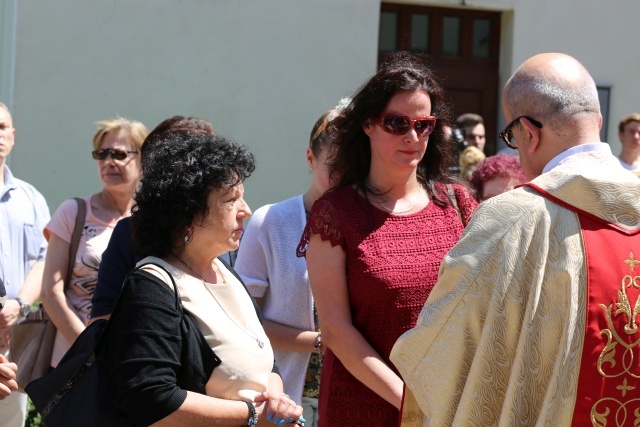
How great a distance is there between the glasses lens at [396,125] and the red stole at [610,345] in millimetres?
1032

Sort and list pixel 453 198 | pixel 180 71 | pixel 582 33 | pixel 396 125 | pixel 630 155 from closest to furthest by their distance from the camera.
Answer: pixel 396 125 → pixel 453 198 → pixel 180 71 → pixel 630 155 → pixel 582 33

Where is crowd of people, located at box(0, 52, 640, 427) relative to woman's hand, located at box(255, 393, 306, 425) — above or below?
above

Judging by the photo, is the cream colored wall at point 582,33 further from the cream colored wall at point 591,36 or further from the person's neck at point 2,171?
the person's neck at point 2,171

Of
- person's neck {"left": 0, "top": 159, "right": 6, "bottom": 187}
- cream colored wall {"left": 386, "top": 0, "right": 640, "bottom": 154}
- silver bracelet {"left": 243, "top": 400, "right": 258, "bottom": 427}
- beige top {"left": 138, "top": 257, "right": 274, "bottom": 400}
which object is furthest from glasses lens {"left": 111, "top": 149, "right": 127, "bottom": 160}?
cream colored wall {"left": 386, "top": 0, "right": 640, "bottom": 154}

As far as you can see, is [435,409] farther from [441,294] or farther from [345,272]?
[345,272]

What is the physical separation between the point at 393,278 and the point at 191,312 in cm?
77

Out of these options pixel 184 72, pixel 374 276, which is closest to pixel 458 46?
pixel 184 72

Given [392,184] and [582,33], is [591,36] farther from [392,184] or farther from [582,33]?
[392,184]

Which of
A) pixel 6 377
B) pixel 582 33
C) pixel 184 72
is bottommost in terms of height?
pixel 6 377

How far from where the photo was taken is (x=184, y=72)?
29.5 feet

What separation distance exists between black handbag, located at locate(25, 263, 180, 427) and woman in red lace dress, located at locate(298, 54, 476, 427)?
702mm

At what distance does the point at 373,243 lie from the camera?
333 cm

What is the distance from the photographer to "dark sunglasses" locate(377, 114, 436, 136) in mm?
3439

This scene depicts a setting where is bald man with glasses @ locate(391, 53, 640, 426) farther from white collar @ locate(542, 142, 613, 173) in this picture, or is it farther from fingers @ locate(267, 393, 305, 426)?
fingers @ locate(267, 393, 305, 426)
